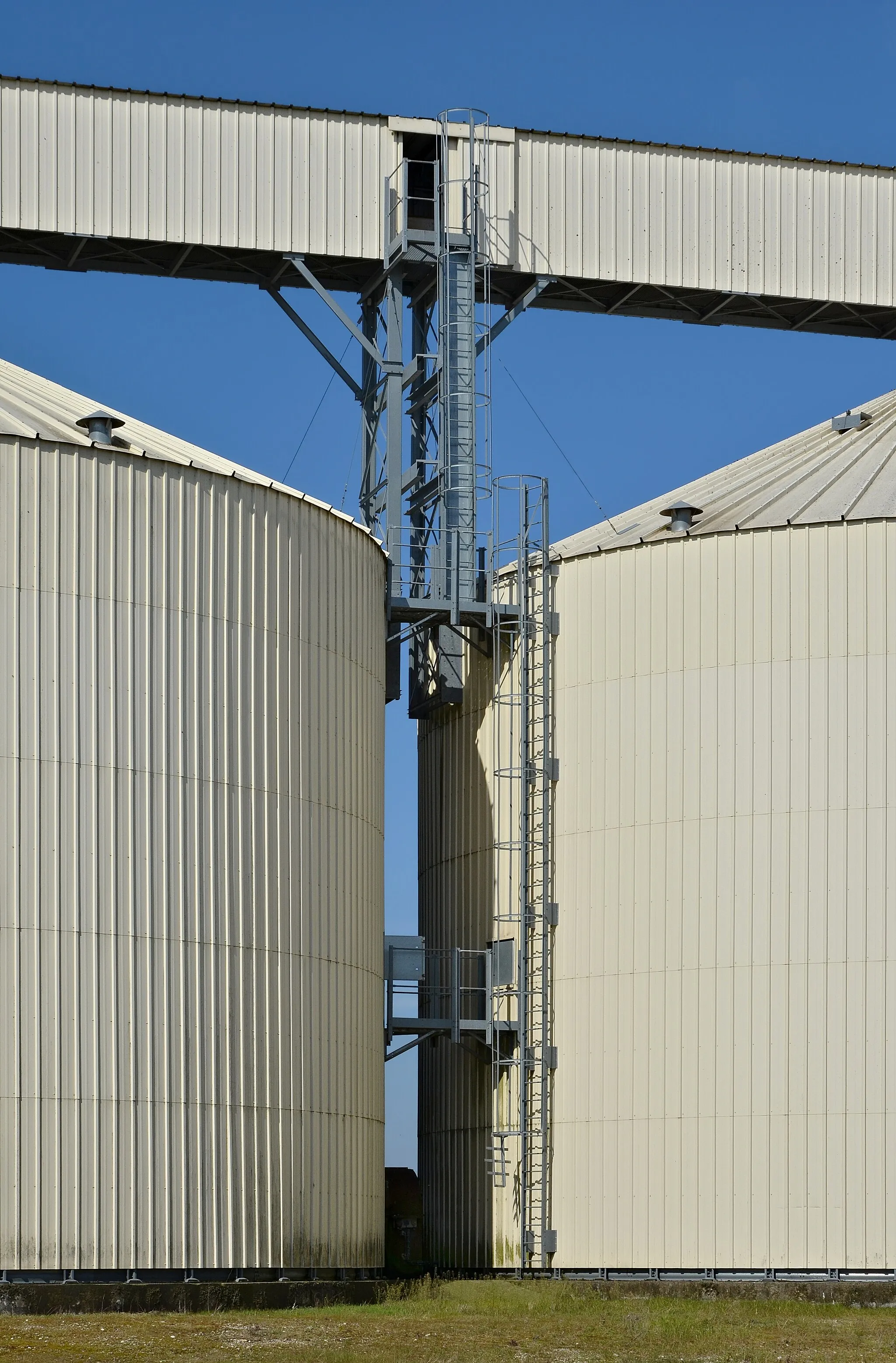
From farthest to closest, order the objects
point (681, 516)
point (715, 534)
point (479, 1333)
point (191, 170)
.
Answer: point (191, 170), point (681, 516), point (715, 534), point (479, 1333)

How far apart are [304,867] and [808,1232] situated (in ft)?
35.1

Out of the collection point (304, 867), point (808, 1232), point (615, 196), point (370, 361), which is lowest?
point (808, 1232)

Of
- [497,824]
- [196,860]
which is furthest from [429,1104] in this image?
[196,860]

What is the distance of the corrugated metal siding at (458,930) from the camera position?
4541 cm

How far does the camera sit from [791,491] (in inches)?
1761

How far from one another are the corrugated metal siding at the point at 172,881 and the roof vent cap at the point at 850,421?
15.5m

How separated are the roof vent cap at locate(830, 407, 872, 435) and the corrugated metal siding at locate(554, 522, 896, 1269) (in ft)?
29.2

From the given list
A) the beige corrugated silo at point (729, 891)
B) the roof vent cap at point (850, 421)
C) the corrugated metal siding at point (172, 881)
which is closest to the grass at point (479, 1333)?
the corrugated metal siding at point (172, 881)

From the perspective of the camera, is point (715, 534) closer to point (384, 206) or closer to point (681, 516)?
point (681, 516)

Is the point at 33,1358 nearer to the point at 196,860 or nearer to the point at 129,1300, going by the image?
the point at 129,1300

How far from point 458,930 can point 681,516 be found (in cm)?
984

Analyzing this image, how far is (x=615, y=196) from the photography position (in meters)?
50.2

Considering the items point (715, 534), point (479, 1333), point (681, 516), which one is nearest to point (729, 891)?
point (715, 534)

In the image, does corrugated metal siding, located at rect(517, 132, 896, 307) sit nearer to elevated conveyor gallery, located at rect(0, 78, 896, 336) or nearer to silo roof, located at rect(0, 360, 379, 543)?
elevated conveyor gallery, located at rect(0, 78, 896, 336)
